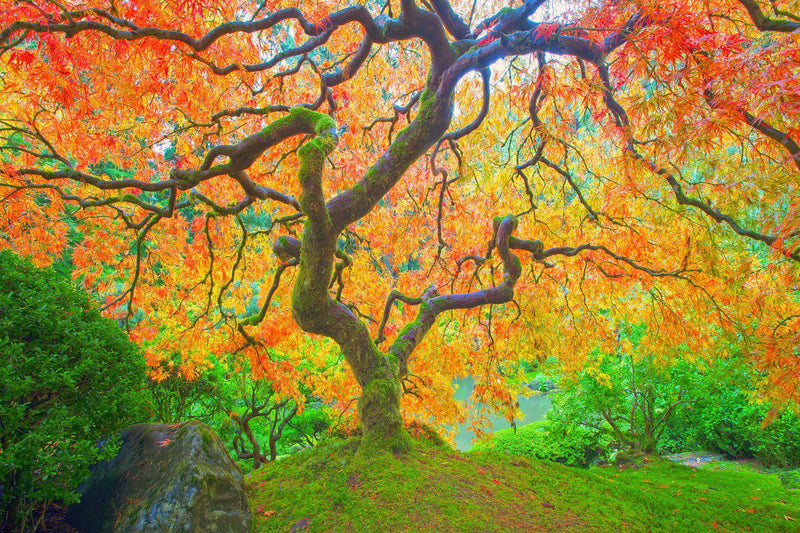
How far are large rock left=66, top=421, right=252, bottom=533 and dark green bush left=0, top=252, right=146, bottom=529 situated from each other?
0.18 metres

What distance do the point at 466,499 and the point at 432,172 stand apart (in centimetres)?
329

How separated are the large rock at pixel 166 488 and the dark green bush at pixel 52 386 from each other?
0.59 ft

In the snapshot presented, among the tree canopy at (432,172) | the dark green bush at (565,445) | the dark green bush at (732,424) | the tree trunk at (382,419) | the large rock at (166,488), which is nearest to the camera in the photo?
the large rock at (166,488)

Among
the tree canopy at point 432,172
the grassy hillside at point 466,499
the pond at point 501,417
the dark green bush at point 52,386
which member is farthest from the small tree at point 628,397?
the dark green bush at point 52,386

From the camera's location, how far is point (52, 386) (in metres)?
1.89

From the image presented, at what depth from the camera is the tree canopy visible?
7.52ft

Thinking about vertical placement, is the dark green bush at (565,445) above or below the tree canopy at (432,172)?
below

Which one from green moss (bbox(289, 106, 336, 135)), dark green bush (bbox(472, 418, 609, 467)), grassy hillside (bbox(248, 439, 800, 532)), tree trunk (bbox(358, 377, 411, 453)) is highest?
green moss (bbox(289, 106, 336, 135))

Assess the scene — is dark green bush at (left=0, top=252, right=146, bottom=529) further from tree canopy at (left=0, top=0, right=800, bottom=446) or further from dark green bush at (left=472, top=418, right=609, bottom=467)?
dark green bush at (left=472, top=418, right=609, bottom=467)

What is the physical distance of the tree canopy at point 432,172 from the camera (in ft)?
7.52

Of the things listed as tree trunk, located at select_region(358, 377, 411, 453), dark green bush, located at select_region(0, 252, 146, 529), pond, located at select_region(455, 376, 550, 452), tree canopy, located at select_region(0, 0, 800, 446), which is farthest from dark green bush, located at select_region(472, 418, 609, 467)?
dark green bush, located at select_region(0, 252, 146, 529)

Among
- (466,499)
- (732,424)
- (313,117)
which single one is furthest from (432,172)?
(732,424)

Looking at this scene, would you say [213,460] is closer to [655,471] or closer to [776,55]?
[776,55]

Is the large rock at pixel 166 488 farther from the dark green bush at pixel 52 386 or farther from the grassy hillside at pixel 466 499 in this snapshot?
the grassy hillside at pixel 466 499
